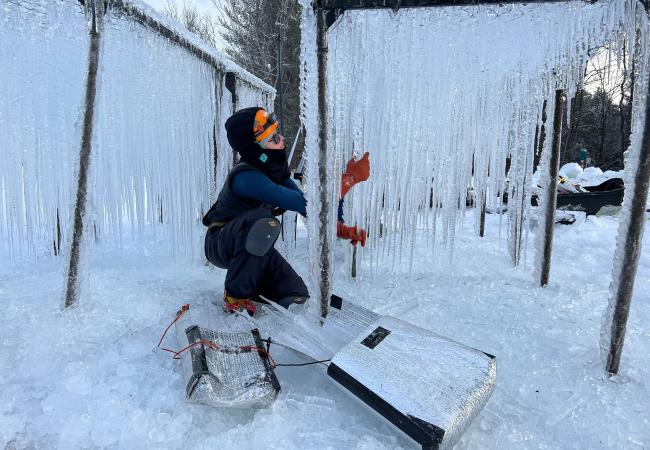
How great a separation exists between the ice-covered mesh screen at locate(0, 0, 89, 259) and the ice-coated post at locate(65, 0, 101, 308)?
1.4 inches

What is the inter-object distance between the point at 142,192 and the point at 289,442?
2524 mm

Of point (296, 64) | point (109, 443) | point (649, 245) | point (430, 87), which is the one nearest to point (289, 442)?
point (109, 443)

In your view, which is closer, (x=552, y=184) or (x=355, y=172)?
(x=355, y=172)

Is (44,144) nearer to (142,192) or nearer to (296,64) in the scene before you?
(142,192)

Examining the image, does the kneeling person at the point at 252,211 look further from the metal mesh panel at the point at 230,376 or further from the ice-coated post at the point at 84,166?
the ice-coated post at the point at 84,166

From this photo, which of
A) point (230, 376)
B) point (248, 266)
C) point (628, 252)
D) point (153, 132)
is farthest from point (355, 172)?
point (153, 132)

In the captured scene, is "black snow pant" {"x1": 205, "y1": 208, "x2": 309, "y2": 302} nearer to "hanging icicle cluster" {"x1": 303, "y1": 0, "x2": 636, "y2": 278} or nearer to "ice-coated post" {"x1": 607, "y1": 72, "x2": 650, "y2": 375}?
"hanging icicle cluster" {"x1": 303, "y1": 0, "x2": 636, "y2": 278}

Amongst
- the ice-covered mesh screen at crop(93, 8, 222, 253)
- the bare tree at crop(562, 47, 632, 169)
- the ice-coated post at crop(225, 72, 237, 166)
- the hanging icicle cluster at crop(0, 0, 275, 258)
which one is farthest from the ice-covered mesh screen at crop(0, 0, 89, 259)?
the bare tree at crop(562, 47, 632, 169)

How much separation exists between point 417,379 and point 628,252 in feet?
3.81

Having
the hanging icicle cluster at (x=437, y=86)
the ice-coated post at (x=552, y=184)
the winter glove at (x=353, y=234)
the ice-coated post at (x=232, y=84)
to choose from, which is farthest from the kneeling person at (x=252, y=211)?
the ice-coated post at (x=552, y=184)

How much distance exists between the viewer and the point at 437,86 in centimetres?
223

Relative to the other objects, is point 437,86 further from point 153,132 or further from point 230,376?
point 153,132

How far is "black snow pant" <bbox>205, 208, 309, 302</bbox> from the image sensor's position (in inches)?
93.4

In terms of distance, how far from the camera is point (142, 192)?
10.6ft
